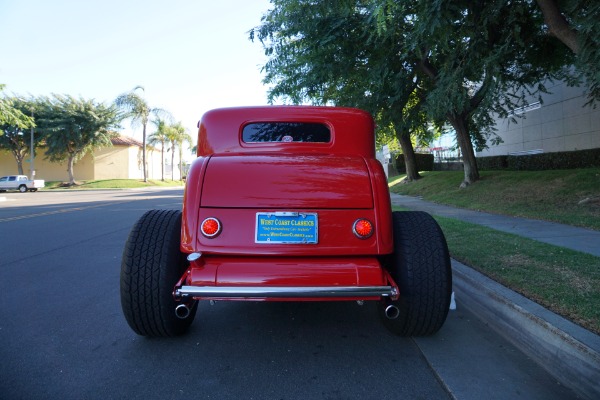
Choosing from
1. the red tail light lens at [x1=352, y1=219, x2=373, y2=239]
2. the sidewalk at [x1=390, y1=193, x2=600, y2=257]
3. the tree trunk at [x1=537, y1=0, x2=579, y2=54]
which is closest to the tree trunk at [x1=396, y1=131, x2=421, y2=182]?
the sidewalk at [x1=390, y1=193, x2=600, y2=257]

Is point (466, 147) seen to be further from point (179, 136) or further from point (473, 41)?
point (179, 136)

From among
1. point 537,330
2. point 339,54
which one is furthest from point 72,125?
point 537,330

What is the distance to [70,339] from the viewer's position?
333 centimetres

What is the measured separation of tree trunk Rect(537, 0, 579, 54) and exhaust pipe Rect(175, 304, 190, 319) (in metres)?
9.70

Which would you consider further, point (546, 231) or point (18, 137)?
point (18, 137)

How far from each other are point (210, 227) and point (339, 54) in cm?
998

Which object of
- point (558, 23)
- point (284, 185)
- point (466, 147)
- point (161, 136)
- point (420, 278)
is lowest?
point (420, 278)

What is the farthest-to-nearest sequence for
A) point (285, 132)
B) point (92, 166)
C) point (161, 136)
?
point (161, 136) < point (92, 166) < point (285, 132)

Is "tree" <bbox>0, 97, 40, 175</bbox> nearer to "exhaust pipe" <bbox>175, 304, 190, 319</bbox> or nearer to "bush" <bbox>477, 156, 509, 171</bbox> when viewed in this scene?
"bush" <bbox>477, 156, 509, 171</bbox>

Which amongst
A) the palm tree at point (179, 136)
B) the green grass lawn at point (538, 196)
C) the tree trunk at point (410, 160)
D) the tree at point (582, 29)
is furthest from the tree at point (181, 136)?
the tree at point (582, 29)

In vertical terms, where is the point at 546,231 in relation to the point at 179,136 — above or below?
below

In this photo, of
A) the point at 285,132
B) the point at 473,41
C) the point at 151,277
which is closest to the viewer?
the point at 151,277

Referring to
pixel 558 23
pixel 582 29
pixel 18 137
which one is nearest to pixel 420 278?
pixel 582 29

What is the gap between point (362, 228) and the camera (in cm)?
289
